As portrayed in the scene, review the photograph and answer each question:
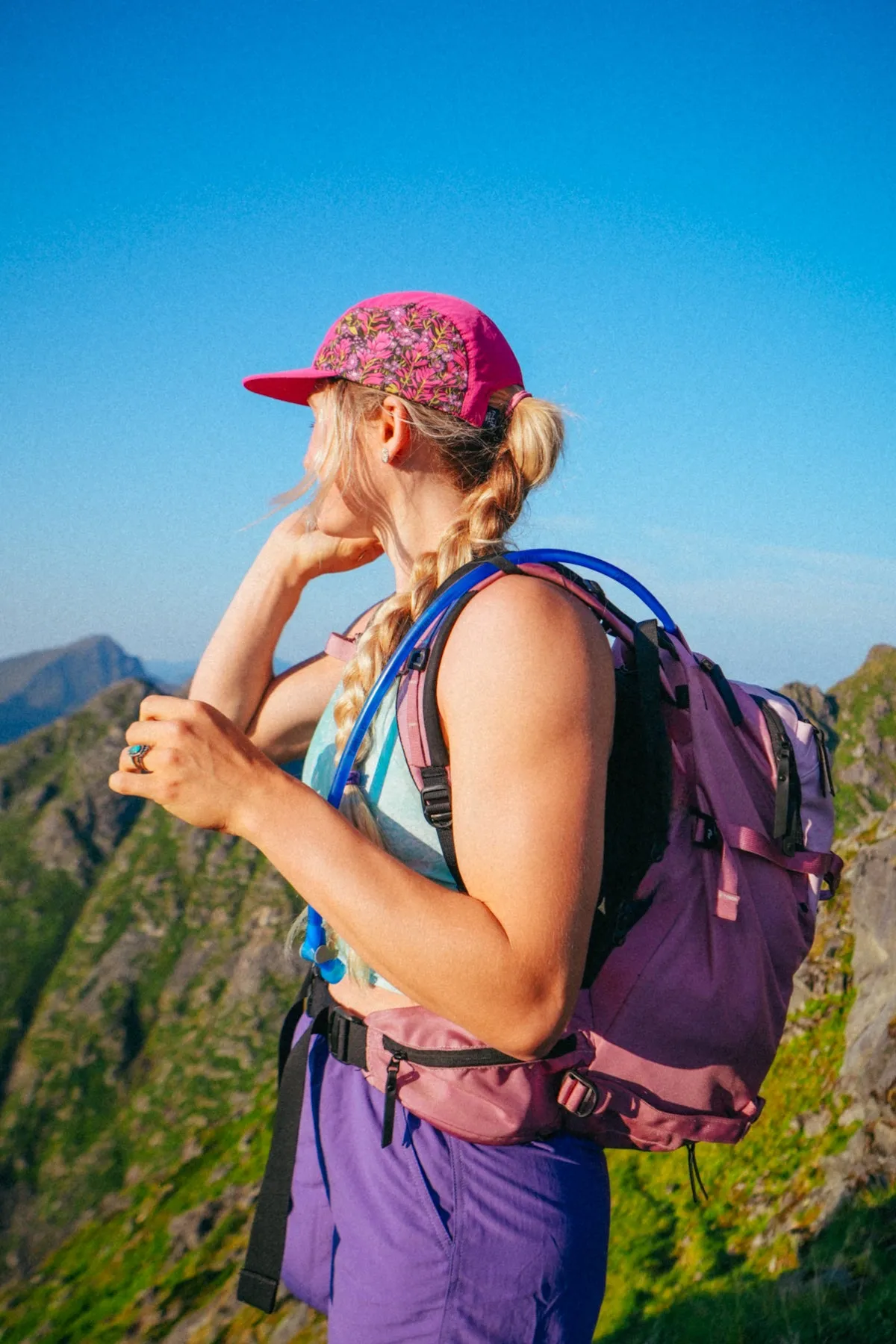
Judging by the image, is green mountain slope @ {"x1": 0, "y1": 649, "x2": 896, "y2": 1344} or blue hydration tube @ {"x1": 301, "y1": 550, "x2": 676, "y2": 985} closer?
blue hydration tube @ {"x1": 301, "y1": 550, "x2": 676, "y2": 985}

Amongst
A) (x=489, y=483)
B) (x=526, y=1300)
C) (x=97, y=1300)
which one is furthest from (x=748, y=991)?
(x=97, y=1300)

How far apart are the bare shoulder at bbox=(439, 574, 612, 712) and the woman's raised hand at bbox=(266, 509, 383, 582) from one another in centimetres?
162

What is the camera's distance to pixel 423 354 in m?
3.37

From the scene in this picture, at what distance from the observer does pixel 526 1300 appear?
112 inches

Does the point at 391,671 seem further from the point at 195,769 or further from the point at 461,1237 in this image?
the point at 461,1237

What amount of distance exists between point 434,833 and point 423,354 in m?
1.76

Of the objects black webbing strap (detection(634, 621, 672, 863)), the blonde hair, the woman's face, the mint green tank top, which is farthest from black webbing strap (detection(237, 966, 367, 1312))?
the woman's face

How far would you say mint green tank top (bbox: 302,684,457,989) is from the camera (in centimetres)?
287

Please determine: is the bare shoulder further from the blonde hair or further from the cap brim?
the cap brim

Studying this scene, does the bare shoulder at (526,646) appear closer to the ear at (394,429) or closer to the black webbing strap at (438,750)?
the black webbing strap at (438,750)

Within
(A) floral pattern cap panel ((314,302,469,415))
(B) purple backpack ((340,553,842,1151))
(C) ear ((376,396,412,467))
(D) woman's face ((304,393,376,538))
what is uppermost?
(A) floral pattern cap panel ((314,302,469,415))

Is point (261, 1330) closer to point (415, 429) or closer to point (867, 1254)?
point (867, 1254)

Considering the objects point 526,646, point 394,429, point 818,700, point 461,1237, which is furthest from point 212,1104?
point 526,646

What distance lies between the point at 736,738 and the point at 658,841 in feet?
1.82
